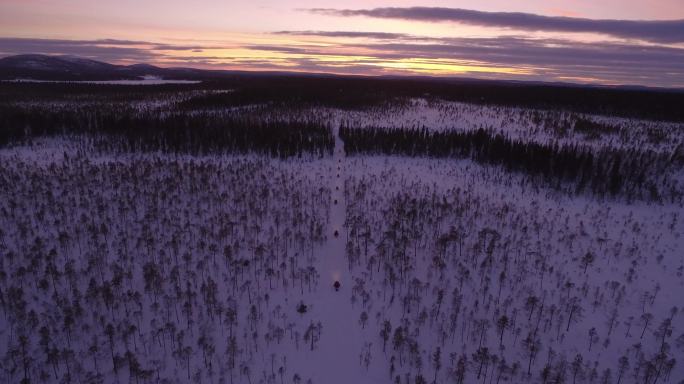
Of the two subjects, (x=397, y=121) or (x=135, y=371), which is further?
(x=397, y=121)

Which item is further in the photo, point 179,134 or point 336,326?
point 179,134

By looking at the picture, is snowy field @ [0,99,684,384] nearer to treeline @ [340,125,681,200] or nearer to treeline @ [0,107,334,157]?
treeline @ [340,125,681,200]

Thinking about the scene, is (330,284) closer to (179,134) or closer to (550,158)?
(550,158)

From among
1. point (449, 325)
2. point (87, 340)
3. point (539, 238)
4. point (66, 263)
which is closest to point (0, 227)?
point (66, 263)

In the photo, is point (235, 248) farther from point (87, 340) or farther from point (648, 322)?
point (648, 322)

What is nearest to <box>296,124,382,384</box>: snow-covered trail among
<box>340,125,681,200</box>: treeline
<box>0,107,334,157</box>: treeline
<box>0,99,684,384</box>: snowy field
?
<box>0,99,684,384</box>: snowy field

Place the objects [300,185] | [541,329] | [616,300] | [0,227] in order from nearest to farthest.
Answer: [541,329] → [616,300] → [0,227] → [300,185]

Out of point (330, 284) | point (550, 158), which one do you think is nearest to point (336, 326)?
point (330, 284)
